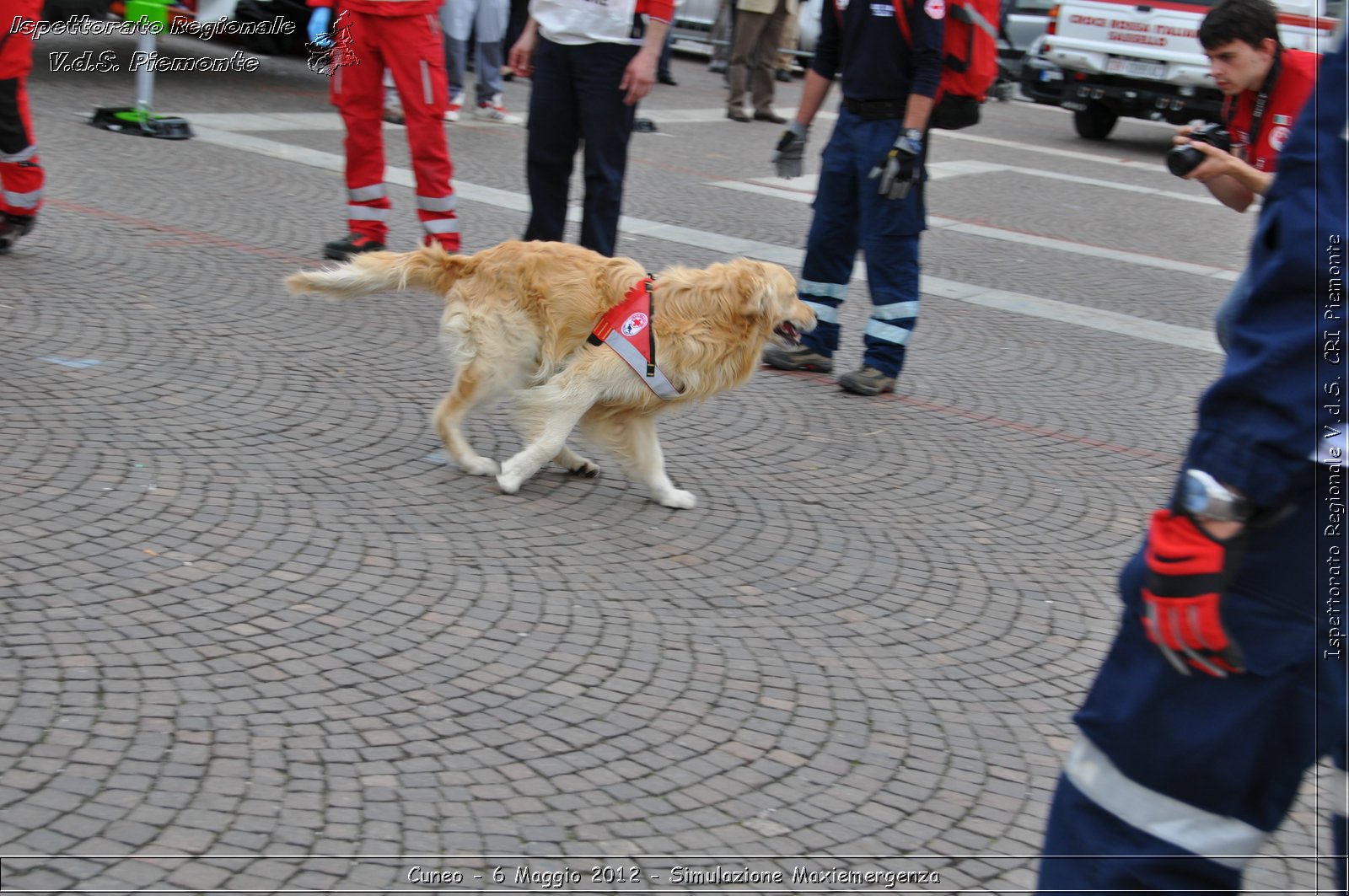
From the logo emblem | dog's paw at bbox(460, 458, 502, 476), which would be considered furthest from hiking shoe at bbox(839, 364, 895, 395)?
dog's paw at bbox(460, 458, 502, 476)

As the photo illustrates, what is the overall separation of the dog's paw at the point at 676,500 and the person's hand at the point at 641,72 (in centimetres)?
245

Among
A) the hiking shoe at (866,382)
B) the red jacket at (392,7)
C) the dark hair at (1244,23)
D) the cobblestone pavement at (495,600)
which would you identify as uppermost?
the dark hair at (1244,23)

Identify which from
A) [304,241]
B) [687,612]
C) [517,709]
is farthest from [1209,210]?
[517,709]

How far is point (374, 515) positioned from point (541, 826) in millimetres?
1874

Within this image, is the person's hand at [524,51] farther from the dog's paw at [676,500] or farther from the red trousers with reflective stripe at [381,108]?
the dog's paw at [676,500]

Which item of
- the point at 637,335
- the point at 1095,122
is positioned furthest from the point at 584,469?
the point at 1095,122

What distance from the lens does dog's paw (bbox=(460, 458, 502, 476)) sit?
5.16 metres

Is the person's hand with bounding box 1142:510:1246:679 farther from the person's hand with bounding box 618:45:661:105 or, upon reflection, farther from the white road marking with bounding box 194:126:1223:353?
the white road marking with bounding box 194:126:1223:353

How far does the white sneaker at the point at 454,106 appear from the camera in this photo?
13298 millimetres

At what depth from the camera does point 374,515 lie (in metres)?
4.64

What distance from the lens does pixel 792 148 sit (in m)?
7.12

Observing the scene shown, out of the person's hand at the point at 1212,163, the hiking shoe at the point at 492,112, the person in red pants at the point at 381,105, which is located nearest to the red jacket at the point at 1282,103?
the person's hand at the point at 1212,163

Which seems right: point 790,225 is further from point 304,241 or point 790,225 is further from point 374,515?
point 374,515

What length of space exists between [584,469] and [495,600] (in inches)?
53.8
